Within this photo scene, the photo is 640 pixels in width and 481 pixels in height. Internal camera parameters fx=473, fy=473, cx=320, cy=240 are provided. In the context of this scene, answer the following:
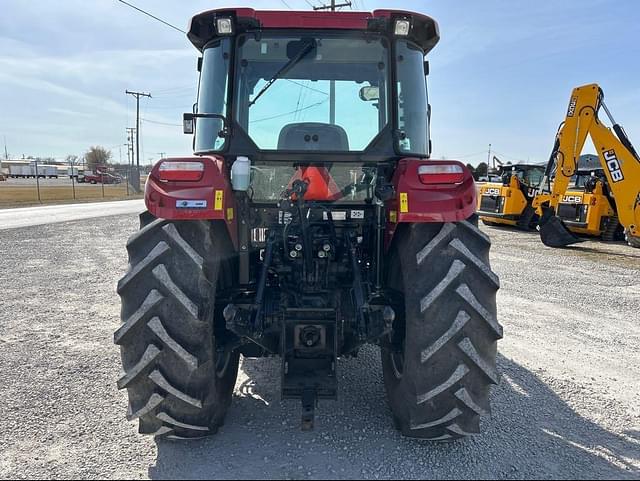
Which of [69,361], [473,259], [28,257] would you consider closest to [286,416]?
[473,259]

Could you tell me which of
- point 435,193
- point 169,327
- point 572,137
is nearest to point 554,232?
point 572,137

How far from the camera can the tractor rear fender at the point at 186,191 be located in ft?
8.34

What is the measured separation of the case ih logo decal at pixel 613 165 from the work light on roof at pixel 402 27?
29.8ft

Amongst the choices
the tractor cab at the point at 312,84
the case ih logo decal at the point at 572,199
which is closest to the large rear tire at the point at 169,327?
the tractor cab at the point at 312,84

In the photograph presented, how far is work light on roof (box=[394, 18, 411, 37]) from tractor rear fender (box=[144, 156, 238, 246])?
139 centimetres

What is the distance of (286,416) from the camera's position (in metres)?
3.08

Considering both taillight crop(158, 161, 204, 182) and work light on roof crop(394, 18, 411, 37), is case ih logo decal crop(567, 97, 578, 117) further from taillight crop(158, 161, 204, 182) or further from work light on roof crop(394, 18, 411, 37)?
taillight crop(158, 161, 204, 182)

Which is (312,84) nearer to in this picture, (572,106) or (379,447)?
(379,447)

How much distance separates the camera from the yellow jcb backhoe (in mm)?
9859

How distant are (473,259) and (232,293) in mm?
1448

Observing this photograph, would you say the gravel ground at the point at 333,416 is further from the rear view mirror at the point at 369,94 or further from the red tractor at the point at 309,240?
the rear view mirror at the point at 369,94

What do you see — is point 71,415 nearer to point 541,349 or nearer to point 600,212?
point 541,349

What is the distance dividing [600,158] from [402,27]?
9276 millimetres

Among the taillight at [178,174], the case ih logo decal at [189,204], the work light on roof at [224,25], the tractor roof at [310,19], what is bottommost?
the case ih logo decal at [189,204]
